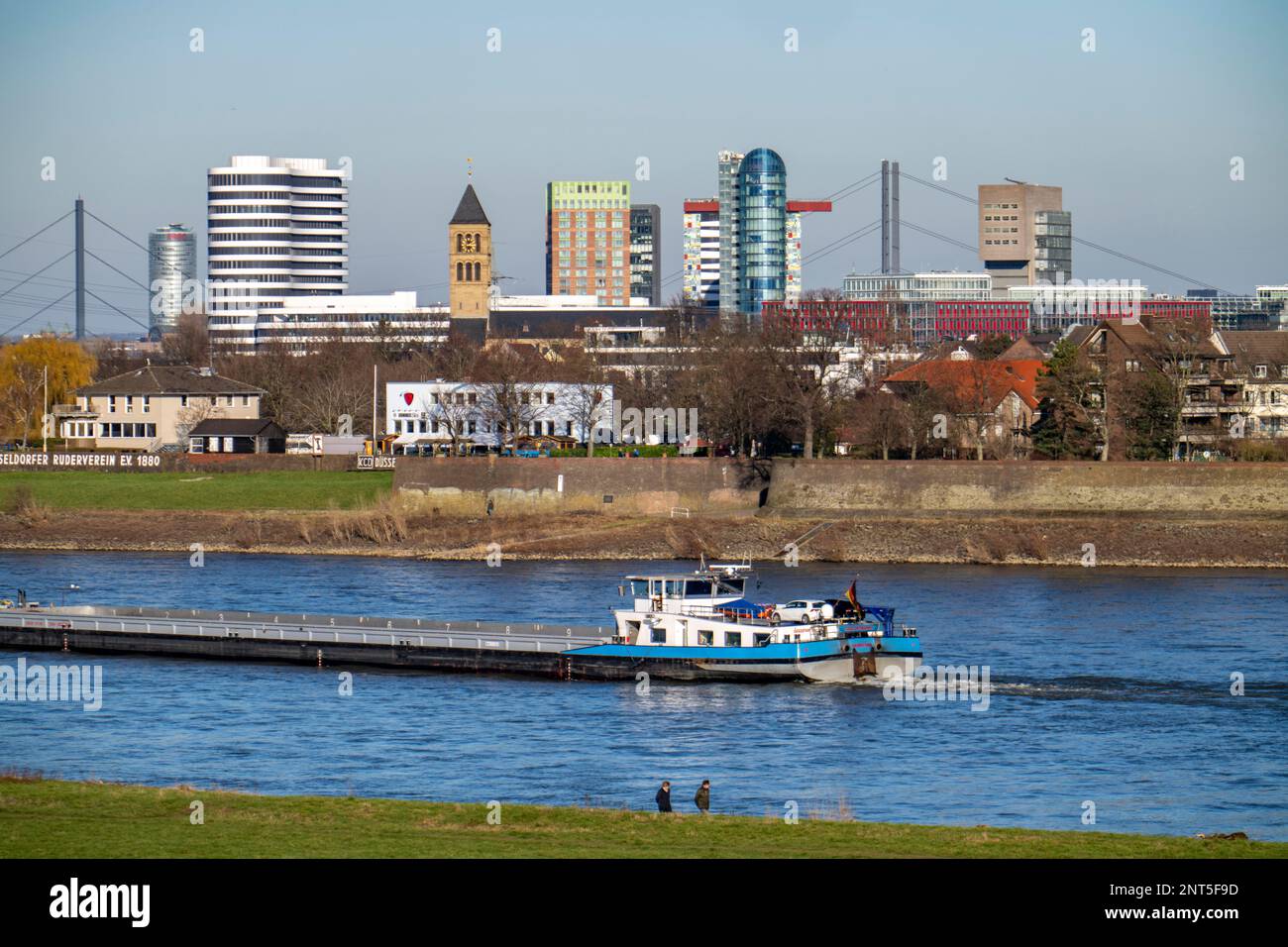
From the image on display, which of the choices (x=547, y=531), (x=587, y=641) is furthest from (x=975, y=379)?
(x=587, y=641)

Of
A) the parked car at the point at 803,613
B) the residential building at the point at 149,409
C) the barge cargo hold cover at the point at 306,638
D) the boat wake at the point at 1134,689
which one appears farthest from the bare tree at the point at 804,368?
the boat wake at the point at 1134,689

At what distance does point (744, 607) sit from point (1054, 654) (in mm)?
10245

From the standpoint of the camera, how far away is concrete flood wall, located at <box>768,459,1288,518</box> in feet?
295

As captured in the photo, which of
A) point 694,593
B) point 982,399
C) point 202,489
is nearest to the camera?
point 694,593

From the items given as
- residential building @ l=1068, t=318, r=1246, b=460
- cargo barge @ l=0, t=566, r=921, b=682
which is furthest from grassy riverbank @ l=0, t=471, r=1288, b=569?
cargo barge @ l=0, t=566, r=921, b=682

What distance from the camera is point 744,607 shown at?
5853 cm

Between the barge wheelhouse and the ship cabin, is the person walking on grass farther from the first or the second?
the ship cabin

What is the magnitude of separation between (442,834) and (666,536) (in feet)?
209

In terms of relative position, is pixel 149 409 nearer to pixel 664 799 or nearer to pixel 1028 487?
pixel 1028 487

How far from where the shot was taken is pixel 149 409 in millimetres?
128500
